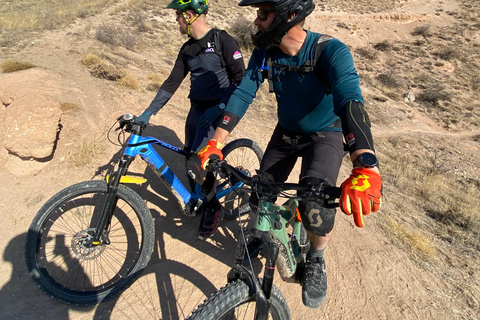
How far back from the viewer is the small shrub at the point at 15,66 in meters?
6.32

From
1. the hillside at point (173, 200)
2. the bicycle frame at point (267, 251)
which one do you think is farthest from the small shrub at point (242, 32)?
the bicycle frame at point (267, 251)

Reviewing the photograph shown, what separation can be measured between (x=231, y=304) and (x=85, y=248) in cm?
175

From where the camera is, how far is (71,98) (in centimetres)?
549

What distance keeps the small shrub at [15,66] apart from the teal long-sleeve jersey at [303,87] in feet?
21.2

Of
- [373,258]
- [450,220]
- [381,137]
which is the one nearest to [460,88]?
[381,137]

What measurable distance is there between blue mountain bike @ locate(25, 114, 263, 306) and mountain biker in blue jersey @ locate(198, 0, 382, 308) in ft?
1.84

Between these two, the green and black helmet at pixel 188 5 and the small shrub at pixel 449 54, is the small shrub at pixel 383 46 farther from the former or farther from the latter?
the green and black helmet at pixel 188 5

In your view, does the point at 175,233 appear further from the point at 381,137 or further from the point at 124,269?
the point at 381,137

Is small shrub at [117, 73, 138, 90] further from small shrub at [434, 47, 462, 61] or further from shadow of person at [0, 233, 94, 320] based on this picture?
small shrub at [434, 47, 462, 61]

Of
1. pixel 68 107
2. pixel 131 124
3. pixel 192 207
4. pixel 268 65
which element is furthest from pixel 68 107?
pixel 268 65

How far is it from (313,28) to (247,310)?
30.7 metres

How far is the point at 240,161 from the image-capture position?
477 cm

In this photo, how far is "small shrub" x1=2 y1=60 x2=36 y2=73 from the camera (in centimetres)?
632

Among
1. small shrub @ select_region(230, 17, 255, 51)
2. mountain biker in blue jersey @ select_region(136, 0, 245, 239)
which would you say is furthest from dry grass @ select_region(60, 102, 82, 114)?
small shrub @ select_region(230, 17, 255, 51)
